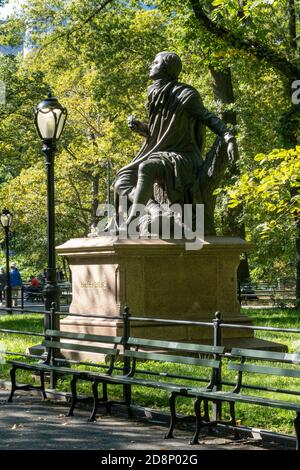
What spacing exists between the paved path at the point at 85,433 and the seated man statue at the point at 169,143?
4.87 metres

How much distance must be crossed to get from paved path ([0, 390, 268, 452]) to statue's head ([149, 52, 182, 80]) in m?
6.56

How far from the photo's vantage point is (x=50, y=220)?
1205cm

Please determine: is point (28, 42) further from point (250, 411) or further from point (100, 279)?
point (250, 411)

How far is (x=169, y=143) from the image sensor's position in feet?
48.2

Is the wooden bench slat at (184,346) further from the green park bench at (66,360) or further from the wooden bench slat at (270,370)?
the green park bench at (66,360)

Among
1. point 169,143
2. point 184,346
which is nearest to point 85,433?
point 184,346

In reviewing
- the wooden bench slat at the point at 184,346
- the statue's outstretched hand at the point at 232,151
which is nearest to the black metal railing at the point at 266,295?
the statue's outstretched hand at the point at 232,151

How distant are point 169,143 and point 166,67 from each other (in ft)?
4.06

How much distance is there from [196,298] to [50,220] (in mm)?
2923

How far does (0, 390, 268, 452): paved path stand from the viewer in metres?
8.00

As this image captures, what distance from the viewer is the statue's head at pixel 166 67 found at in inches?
579

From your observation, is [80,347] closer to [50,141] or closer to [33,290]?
[50,141]

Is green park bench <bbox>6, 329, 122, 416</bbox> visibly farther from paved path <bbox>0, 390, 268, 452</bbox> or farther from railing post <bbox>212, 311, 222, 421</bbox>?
railing post <bbox>212, 311, 222, 421</bbox>

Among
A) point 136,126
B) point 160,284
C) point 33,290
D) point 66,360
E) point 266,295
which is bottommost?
point 33,290
